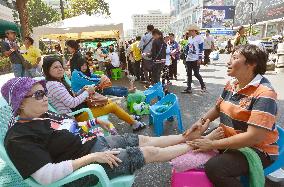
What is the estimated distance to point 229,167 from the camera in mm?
1954

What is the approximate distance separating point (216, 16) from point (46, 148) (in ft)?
174

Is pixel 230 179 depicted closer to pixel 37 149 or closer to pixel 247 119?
pixel 247 119

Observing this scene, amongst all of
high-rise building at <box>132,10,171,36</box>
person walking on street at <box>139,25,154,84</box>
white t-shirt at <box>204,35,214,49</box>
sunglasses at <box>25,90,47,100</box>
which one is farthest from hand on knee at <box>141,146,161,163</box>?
high-rise building at <box>132,10,171,36</box>

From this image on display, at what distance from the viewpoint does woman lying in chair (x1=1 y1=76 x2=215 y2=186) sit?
1.67m

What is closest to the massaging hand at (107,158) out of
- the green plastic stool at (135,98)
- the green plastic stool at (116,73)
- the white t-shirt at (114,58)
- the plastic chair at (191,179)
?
the plastic chair at (191,179)

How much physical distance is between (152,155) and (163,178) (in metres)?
1.07

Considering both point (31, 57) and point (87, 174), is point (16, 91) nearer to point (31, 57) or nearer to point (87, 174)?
point (87, 174)

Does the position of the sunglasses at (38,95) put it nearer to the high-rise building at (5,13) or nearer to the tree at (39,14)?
the high-rise building at (5,13)

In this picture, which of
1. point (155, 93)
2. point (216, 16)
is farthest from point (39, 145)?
point (216, 16)

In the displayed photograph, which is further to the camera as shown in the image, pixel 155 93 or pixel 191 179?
pixel 155 93

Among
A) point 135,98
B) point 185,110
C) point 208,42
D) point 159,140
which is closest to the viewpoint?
point 159,140

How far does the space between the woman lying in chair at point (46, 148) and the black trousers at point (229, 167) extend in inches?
11.8

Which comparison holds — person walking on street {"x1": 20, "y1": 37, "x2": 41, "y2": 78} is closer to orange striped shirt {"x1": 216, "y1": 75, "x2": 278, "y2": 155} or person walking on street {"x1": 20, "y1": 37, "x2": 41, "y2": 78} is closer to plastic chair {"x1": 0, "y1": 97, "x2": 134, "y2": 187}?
plastic chair {"x1": 0, "y1": 97, "x2": 134, "y2": 187}

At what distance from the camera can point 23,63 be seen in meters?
7.44
